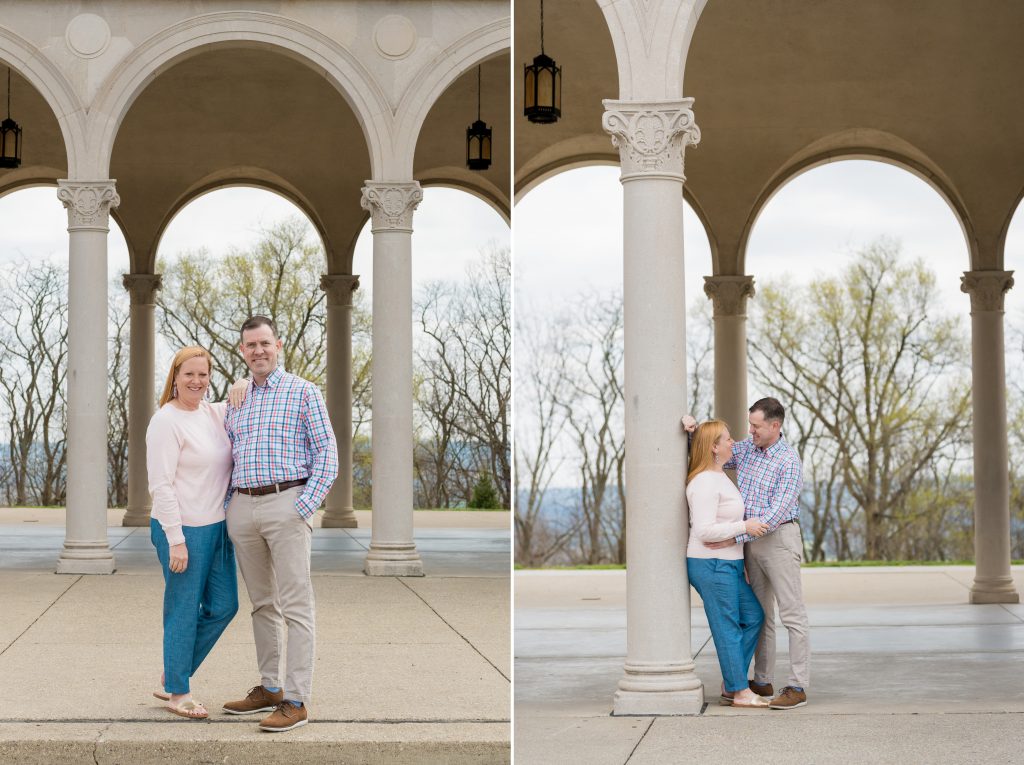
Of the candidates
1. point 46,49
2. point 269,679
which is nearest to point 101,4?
point 46,49

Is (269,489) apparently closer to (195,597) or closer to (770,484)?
(195,597)

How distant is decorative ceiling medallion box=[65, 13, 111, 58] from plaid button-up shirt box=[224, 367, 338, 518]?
862cm

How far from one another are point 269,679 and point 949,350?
2746 cm

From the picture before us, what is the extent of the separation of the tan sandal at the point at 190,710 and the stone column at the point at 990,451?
10.7 m

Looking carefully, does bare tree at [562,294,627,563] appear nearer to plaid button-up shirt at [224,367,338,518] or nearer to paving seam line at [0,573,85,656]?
paving seam line at [0,573,85,656]

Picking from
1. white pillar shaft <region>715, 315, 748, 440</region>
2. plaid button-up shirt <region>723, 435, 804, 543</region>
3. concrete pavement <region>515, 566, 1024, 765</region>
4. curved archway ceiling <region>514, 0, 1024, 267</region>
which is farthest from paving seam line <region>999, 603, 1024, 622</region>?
plaid button-up shirt <region>723, 435, 804, 543</region>

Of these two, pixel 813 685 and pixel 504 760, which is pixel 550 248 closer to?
pixel 813 685

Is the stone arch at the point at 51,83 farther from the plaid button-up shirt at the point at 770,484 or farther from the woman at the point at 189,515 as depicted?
the plaid button-up shirt at the point at 770,484

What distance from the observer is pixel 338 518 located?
72.1 ft

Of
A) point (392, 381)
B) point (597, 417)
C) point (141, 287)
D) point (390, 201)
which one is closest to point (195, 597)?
point (392, 381)

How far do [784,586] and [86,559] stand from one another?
838 cm

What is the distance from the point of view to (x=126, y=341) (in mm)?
33438

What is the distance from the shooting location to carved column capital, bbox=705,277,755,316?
18094mm

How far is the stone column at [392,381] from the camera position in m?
14.4
